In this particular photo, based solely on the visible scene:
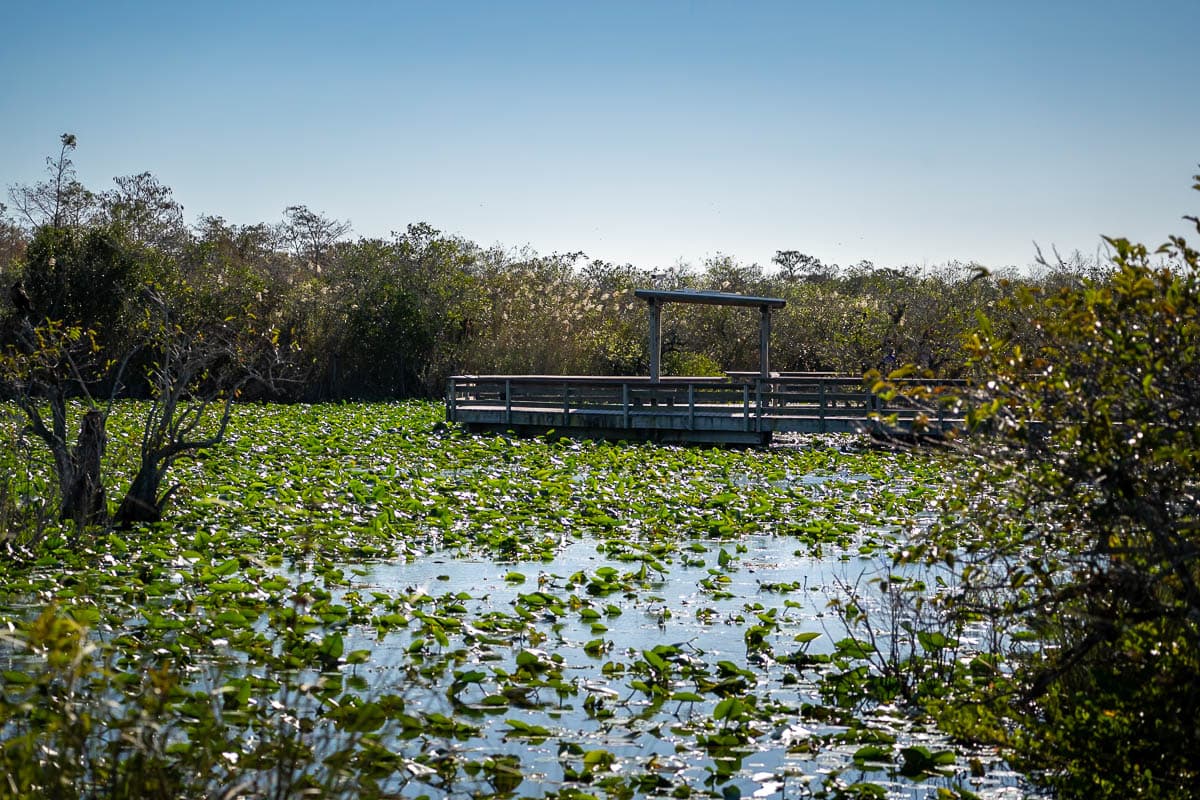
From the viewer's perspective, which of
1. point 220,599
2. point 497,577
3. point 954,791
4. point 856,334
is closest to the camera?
point 954,791

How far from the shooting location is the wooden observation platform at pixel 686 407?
Result: 2252cm

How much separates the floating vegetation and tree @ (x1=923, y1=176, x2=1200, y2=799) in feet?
1.82

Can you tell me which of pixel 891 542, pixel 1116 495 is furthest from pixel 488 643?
pixel 891 542

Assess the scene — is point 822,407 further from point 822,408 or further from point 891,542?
point 891,542

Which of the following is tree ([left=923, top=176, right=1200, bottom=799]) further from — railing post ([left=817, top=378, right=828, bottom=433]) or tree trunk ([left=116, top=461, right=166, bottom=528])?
railing post ([left=817, top=378, right=828, bottom=433])

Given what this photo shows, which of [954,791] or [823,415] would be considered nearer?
[954,791]

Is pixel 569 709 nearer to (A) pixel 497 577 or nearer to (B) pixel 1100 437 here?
(B) pixel 1100 437

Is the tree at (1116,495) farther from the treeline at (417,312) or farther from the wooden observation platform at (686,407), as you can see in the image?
A: the treeline at (417,312)

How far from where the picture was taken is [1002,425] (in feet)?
16.7

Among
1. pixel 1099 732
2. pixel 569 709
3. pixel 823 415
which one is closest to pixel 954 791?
pixel 1099 732

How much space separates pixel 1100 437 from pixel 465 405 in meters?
21.5

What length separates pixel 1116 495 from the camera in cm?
482

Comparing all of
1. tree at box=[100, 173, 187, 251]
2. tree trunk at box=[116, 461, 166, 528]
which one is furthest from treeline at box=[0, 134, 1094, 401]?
tree trunk at box=[116, 461, 166, 528]

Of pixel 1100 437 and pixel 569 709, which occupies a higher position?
pixel 1100 437
